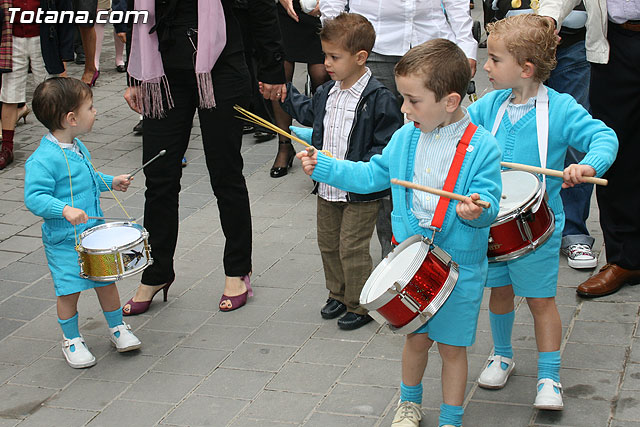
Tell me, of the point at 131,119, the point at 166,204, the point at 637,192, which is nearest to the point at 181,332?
the point at 166,204

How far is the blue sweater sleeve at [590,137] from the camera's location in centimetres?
337

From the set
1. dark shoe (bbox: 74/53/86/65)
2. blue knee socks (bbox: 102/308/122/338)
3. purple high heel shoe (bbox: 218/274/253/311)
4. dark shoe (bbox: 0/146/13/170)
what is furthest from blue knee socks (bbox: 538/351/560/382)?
dark shoe (bbox: 74/53/86/65)

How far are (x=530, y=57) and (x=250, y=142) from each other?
4408 mm

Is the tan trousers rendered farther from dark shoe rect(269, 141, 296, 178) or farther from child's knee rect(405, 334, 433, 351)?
dark shoe rect(269, 141, 296, 178)

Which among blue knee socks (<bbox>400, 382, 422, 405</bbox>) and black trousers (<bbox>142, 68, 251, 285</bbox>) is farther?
black trousers (<bbox>142, 68, 251, 285</bbox>)

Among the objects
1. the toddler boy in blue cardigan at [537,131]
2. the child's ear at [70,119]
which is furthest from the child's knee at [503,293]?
the child's ear at [70,119]

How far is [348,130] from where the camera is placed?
14.2ft

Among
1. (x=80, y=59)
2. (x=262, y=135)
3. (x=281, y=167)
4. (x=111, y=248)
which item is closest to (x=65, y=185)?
(x=111, y=248)

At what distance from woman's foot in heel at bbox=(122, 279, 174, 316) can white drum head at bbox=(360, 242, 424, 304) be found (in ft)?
6.04

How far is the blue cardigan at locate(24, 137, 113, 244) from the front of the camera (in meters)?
3.98

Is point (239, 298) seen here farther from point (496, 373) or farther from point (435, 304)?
point (435, 304)

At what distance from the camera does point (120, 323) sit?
172 inches

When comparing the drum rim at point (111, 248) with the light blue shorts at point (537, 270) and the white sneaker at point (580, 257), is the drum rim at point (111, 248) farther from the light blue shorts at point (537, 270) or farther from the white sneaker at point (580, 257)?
the white sneaker at point (580, 257)

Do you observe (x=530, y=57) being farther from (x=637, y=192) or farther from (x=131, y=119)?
(x=131, y=119)
